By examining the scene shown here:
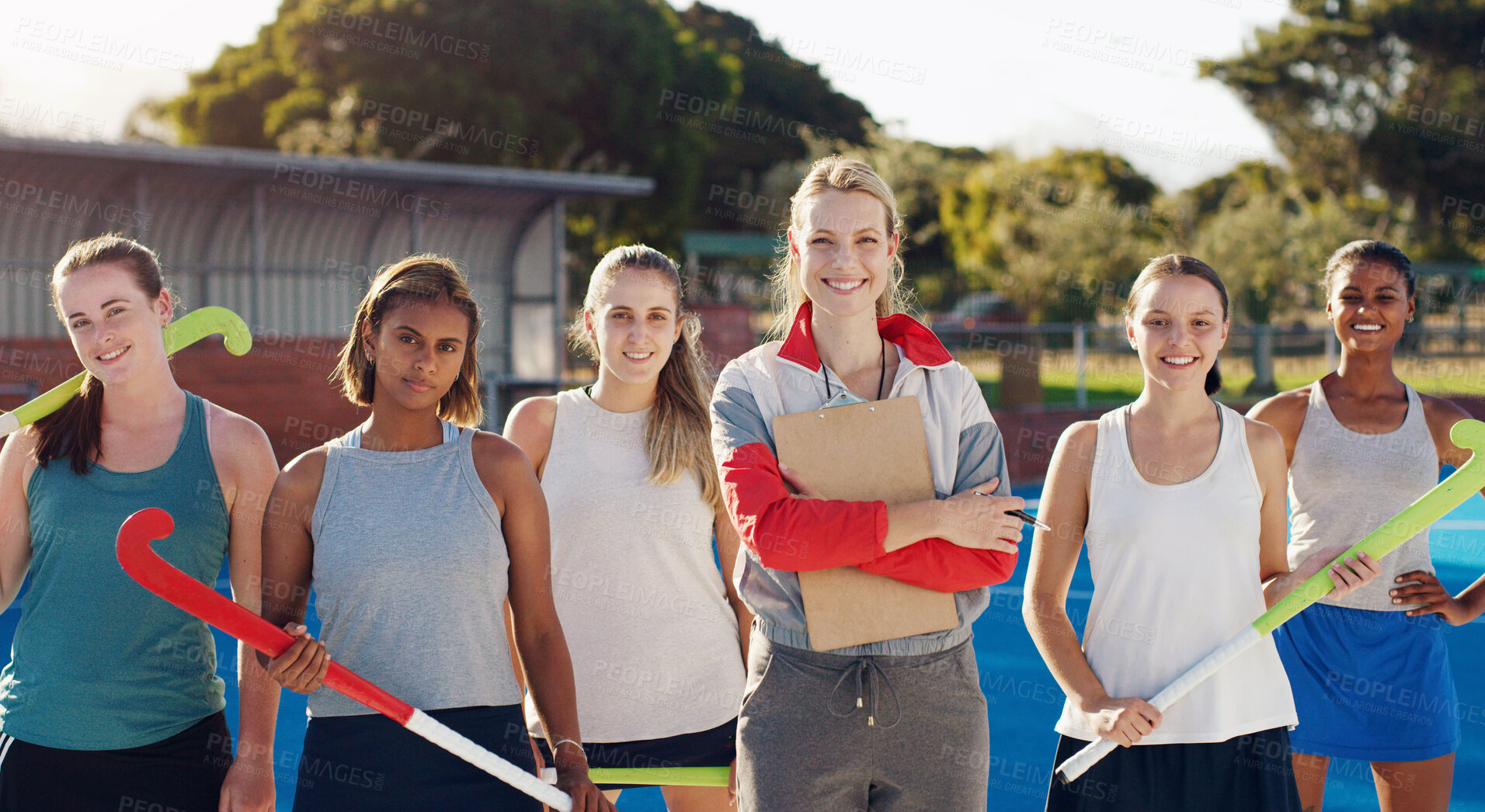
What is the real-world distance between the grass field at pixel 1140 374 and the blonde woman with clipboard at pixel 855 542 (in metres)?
13.5

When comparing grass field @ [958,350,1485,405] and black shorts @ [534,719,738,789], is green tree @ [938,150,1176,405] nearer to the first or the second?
grass field @ [958,350,1485,405]

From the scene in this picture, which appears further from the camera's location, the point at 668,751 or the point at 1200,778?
the point at 668,751

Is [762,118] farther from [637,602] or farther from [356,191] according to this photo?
[637,602]

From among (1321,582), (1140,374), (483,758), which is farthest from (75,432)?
(1140,374)

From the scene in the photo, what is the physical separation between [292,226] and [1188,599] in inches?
543

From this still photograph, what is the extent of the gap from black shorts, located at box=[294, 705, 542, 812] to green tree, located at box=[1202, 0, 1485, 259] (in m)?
41.0

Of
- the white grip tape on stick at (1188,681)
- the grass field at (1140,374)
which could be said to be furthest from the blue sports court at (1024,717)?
the grass field at (1140,374)

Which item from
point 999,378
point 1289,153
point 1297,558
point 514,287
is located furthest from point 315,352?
point 1289,153

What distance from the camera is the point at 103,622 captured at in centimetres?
260

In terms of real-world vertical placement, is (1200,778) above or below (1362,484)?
below

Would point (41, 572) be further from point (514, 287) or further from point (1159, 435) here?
point (514, 287)

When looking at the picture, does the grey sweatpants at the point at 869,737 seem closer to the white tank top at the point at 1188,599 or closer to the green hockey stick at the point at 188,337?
the white tank top at the point at 1188,599

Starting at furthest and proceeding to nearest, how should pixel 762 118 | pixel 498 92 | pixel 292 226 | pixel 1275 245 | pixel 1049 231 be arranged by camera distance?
1. pixel 762 118
2. pixel 1049 231
3. pixel 1275 245
4. pixel 498 92
5. pixel 292 226

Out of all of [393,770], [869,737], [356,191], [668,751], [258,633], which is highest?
[356,191]
